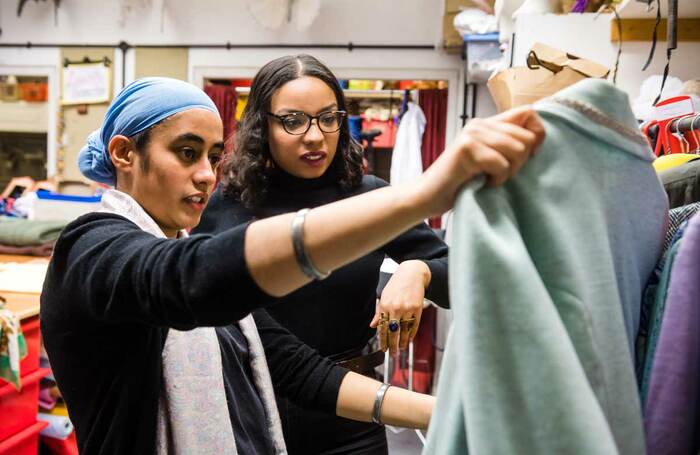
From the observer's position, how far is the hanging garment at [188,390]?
0.91 metres

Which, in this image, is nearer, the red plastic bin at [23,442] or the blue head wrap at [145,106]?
the blue head wrap at [145,106]

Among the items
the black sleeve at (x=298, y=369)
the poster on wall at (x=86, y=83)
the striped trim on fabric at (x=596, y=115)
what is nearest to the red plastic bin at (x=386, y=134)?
the poster on wall at (x=86, y=83)

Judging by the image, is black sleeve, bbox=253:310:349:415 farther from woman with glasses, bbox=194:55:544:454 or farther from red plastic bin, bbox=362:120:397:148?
red plastic bin, bbox=362:120:397:148

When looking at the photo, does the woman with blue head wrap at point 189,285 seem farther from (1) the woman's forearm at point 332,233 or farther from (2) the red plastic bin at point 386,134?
Result: (2) the red plastic bin at point 386,134

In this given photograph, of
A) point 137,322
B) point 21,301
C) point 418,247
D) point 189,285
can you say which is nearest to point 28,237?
point 21,301

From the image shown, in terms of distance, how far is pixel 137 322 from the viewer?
0.78m

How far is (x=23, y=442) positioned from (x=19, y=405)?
15cm

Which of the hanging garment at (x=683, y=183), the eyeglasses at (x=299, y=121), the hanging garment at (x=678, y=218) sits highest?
the eyeglasses at (x=299, y=121)

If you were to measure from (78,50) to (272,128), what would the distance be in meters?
3.73

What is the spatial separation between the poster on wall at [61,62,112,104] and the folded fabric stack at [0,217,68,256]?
1328 millimetres

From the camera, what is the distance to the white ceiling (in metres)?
1.57

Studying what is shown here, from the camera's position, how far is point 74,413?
2.95 ft

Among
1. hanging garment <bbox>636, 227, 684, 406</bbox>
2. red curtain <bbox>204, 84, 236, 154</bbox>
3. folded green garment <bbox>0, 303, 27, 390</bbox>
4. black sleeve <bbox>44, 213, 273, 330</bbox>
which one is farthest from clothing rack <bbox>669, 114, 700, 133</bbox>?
red curtain <bbox>204, 84, 236, 154</bbox>

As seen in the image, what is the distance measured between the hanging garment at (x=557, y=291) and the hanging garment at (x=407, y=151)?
10.3ft
